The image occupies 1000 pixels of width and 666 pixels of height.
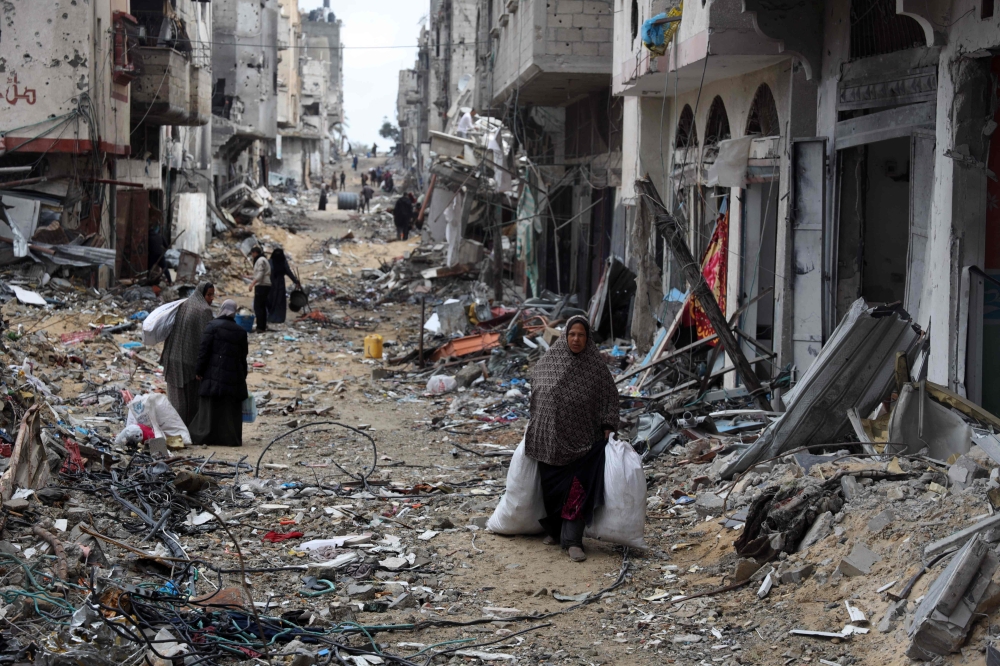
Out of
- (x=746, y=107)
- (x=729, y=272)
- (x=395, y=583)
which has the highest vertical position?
(x=746, y=107)

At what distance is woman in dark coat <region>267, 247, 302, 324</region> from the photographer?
1756cm

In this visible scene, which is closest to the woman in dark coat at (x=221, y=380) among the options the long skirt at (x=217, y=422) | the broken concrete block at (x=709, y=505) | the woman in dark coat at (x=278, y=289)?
the long skirt at (x=217, y=422)

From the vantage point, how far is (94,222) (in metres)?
19.4

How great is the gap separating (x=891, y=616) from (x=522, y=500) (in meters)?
2.49

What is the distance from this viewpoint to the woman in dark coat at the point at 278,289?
57.6ft

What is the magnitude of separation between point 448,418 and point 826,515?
20.5 ft

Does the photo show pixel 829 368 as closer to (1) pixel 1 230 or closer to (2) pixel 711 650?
(2) pixel 711 650

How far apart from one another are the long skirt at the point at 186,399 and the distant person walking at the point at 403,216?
25681mm

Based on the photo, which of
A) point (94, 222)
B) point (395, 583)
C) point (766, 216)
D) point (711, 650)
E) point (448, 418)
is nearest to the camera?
point (711, 650)

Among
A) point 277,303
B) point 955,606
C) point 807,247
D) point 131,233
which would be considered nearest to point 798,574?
point 955,606

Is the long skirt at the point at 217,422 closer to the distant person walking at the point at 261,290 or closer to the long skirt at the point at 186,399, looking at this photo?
the long skirt at the point at 186,399

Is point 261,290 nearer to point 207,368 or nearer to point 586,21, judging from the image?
point 586,21

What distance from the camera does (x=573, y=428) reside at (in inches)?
241

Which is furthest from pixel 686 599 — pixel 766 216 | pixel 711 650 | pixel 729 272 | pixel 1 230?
pixel 1 230
